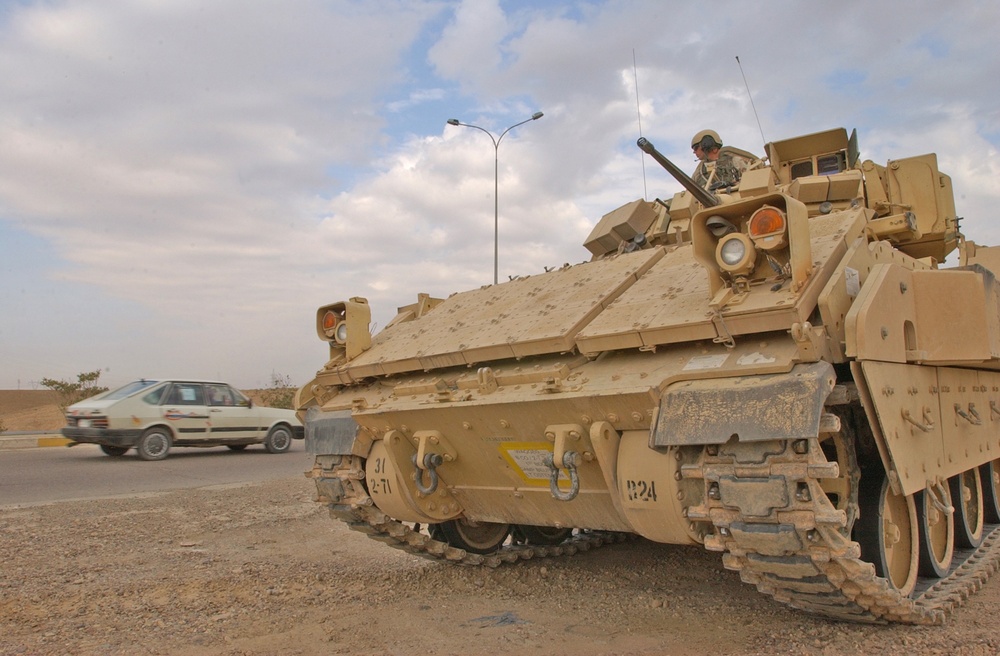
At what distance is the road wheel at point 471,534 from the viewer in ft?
21.8

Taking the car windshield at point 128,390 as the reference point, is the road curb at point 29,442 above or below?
below

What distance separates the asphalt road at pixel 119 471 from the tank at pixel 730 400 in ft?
21.2

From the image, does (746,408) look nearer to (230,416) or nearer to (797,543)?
(797,543)

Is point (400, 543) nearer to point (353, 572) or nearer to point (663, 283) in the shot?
point (353, 572)

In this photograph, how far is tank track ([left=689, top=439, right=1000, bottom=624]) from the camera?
365 cm

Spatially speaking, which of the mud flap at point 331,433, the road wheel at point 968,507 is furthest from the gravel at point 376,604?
the mud flap at point 331,433

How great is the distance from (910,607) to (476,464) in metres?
Answer: 2.50

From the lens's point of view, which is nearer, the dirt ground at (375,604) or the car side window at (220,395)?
the dirt ground at (375,604)

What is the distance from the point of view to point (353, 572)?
260 inches

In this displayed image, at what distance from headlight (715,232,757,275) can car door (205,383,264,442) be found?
13.7m

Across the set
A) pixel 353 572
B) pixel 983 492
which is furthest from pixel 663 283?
pixel 983 492

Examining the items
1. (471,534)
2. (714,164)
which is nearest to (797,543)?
(471,534)

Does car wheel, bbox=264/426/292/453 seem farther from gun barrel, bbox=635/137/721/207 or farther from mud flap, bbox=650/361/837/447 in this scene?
mud flap, bbox=650/361/837/447

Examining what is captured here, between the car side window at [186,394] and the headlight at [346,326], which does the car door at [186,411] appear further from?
the headlight at [346,326]
